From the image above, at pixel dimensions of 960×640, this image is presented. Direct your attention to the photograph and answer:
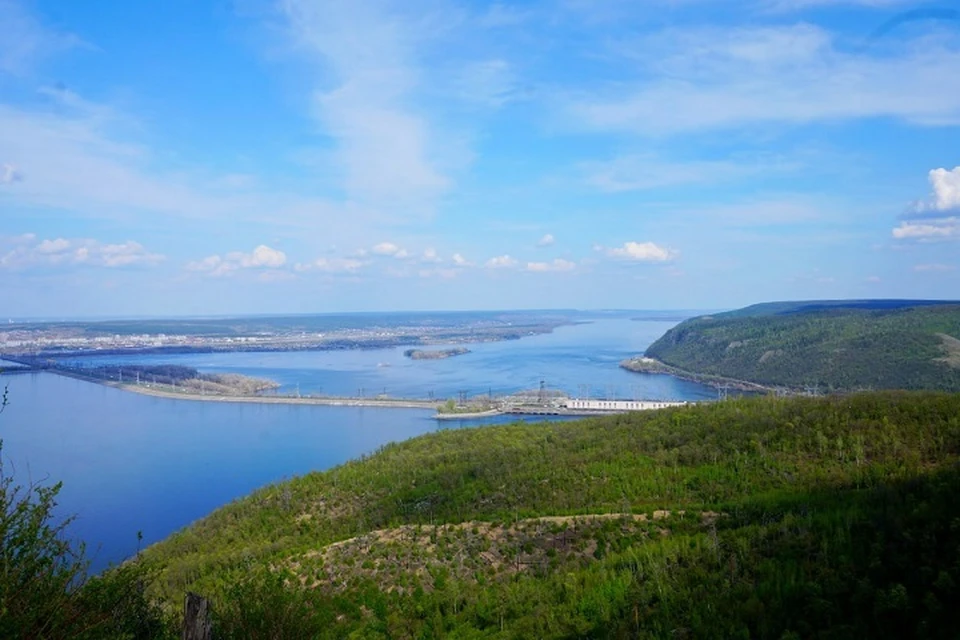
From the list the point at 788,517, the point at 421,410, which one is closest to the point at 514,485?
the point at 788,517

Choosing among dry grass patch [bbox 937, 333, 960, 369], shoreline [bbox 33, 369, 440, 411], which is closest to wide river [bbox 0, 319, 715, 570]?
shoreline [bbox 33, 369, 440, 411]

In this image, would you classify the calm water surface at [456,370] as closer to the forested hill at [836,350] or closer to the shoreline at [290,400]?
the shoreline at [290,400]

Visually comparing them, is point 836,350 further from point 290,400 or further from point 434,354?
point 434,354

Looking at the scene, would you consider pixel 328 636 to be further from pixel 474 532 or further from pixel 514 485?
pixel 514 485

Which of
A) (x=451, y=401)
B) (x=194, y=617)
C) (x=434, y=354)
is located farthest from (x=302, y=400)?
(x=194, y=617)

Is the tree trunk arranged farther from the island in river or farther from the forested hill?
the island in river

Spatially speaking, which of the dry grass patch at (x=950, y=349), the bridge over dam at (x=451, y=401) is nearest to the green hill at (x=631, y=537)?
the bridge over dam at (x=451, y=401)
